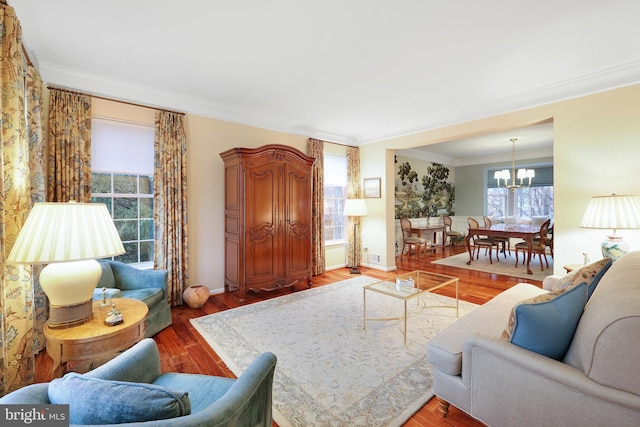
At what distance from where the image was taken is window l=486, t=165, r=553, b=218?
7.76m

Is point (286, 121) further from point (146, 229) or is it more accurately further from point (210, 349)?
point (210, 349)

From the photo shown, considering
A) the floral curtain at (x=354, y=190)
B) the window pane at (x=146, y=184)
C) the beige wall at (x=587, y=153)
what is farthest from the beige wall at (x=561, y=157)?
the floral curtain at (x=354, y=190)

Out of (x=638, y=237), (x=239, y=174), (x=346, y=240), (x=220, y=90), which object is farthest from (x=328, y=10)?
(x=346, y=240)

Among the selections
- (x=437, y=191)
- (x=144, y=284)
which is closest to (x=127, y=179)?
(x=144, y=284)

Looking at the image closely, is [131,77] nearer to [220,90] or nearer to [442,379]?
[220,90]

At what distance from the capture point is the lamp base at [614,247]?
9.12 ft

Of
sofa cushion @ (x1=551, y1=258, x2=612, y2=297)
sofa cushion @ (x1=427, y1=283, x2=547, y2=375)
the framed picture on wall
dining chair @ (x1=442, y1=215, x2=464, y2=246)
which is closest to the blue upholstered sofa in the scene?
sofa cushion @ (x1=427, y1=283, x2=547, y2=375)

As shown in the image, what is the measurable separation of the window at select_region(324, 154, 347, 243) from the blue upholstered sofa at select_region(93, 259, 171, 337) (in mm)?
3319

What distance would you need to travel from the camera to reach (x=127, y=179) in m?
3.55

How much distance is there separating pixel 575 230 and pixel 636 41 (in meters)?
2.02

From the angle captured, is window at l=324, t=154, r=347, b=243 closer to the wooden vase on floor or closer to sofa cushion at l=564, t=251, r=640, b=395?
the wooden vase on floor

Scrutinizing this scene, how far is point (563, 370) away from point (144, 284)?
3.50 meters

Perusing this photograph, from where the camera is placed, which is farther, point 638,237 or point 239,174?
point 239,174

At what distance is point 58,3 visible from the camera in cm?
209
